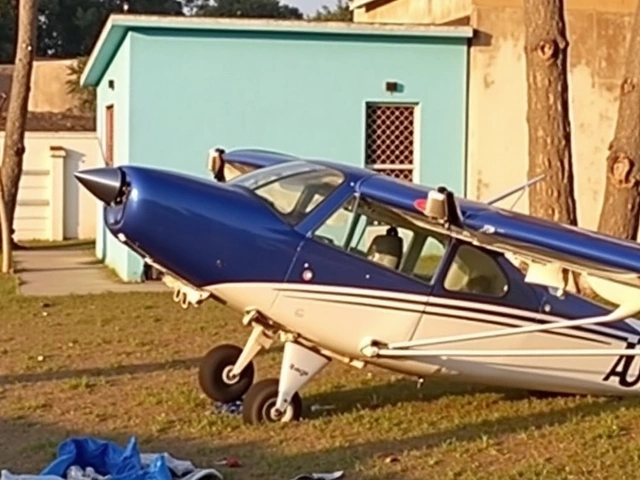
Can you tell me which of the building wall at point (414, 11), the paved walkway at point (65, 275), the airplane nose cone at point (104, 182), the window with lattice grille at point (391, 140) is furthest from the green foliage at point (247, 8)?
the airplane nose cone at point (104, 182)

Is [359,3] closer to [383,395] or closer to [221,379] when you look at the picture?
[383,395]

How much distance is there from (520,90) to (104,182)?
11.9 metres

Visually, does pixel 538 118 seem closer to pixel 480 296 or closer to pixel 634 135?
pixel 634 135

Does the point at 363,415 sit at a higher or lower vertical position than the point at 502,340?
lower

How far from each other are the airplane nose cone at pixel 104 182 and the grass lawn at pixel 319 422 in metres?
1.67

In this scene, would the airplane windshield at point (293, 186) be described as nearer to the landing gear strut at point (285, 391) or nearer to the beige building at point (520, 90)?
the landing gear strut at point (285, 391)

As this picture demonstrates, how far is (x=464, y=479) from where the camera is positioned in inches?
299

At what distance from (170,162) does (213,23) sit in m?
1.99

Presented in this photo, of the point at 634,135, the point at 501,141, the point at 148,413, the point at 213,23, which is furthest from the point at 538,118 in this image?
the point at 148,413

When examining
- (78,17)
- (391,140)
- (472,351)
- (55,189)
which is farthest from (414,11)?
(78,17)

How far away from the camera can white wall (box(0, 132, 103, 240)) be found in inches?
1032

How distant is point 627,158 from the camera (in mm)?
15195

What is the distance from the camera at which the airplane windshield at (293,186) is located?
8.76 metres

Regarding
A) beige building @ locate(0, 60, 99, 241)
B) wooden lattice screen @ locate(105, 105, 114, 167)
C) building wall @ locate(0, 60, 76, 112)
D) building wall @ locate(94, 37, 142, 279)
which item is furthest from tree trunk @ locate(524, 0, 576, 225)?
building wall @ locate(0, 60, 76, 112)
